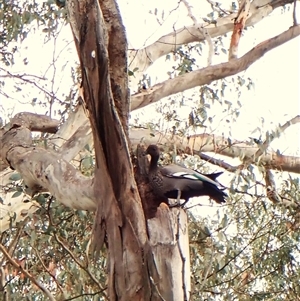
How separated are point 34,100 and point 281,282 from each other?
1651 mm

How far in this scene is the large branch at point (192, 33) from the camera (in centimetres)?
362

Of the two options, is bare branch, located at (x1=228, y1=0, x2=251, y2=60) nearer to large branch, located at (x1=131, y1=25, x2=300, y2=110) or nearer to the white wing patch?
large branch, located at (x1=131, y1=25, x2=300, y2=110)

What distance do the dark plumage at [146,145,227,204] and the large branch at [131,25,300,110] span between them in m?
1.19

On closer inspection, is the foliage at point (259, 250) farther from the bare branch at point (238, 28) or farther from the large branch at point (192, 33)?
the large branch at point (192, 33)

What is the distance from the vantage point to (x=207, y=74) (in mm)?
3062

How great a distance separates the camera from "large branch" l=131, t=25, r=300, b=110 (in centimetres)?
300

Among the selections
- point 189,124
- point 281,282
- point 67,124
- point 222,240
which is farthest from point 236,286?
point 67,124

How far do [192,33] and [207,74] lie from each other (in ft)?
2.77

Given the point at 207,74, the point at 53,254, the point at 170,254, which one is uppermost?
the point at 207,74

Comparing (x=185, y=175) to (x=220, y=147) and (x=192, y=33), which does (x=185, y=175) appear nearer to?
(x=220, y=147)

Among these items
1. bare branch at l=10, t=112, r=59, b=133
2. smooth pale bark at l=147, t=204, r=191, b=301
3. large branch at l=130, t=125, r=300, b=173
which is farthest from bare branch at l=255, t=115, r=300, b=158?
bare branch at l=10, t=112, r=59, b=133

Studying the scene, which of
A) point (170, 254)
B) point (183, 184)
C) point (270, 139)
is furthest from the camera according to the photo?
point (270, 139)

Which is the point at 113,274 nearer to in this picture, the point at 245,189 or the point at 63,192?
the point at 63,192

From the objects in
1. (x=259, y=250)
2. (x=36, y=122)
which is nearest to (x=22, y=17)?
(x=36, y=122)
